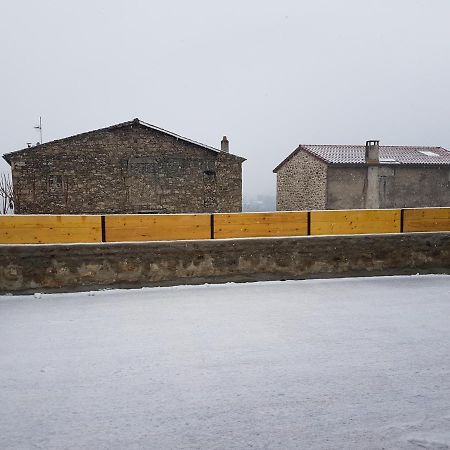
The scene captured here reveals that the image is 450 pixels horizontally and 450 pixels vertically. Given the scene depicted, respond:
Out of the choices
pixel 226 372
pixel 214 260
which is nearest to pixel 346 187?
pixel 214 260

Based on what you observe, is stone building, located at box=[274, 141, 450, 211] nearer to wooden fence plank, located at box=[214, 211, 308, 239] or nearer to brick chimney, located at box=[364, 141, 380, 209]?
brick chimney, located at box=[364, 141, 380, 209]

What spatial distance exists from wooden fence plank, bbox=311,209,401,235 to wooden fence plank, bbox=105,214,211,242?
2387 millimetres

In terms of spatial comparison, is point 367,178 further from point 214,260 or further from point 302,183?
point 214,260

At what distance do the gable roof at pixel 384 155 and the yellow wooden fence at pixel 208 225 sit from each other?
14.3 m

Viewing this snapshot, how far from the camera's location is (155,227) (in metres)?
7.28

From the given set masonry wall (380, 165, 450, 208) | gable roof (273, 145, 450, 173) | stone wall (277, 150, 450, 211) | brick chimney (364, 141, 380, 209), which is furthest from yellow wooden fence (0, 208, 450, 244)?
masonry wall (380, 165, 450, 208)

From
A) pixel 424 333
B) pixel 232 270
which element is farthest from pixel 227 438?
pixel 232 270

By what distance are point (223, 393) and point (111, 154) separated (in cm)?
1422

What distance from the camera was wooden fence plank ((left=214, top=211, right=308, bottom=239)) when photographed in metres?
7.50

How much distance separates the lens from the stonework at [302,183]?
22.5m

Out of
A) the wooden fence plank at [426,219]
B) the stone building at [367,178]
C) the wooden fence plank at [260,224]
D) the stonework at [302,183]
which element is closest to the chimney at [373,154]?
the stone building at [367,178]

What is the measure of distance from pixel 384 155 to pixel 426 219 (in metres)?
18.3

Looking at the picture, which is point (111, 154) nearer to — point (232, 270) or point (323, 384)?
point (232, 270)

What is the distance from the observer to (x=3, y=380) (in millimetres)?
3615
